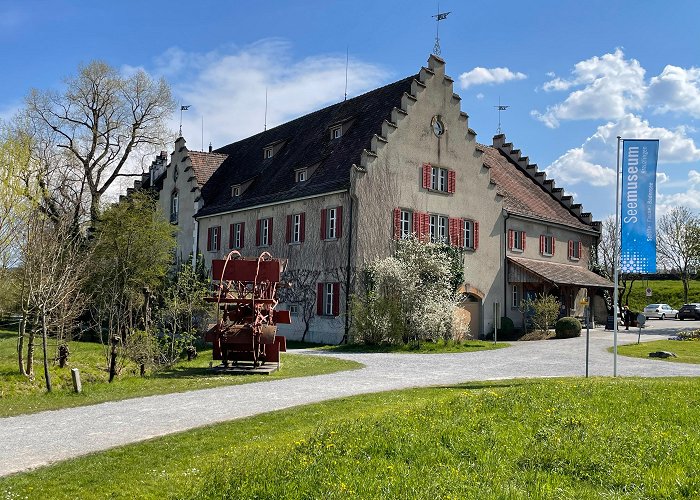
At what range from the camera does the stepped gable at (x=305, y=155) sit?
31469 mm

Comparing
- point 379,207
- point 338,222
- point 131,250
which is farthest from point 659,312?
point 131,250

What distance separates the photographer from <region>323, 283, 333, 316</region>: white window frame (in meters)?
30.1

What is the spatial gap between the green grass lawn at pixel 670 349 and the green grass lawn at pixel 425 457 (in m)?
14.1

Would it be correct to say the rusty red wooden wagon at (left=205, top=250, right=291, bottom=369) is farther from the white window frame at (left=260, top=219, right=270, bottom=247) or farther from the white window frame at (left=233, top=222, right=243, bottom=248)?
the white window frame at (left=233, top=222, right=243, bottom=248)

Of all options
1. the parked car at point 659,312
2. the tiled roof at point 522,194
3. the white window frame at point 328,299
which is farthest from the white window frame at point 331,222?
the parked car at point 659,312

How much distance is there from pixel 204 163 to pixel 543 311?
24639mm

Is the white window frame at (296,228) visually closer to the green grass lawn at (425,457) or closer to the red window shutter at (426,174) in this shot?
the red window shutter at (426,174)

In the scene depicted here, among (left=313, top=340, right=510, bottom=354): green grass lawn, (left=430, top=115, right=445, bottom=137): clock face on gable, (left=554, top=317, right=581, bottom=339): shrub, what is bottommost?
(left=313, top=340, right=510, bottom=354): green grass lawn

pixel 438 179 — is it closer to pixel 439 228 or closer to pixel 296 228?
pixel 439 228

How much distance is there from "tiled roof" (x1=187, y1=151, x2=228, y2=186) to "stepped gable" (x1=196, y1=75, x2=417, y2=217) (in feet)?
1.60

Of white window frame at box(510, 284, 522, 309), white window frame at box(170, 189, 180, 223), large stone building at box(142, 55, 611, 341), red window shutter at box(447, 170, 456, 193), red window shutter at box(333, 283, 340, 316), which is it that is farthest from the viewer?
white window frame at box(170, 189, 180, 223)

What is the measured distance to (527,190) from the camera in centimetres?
4259

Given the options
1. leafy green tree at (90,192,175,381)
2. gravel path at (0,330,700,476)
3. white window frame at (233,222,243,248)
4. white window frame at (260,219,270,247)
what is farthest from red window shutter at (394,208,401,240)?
leafy green tree at (90,192,175,381)

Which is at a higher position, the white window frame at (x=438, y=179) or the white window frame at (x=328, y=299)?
the white window frame at (x=438, y=179)
